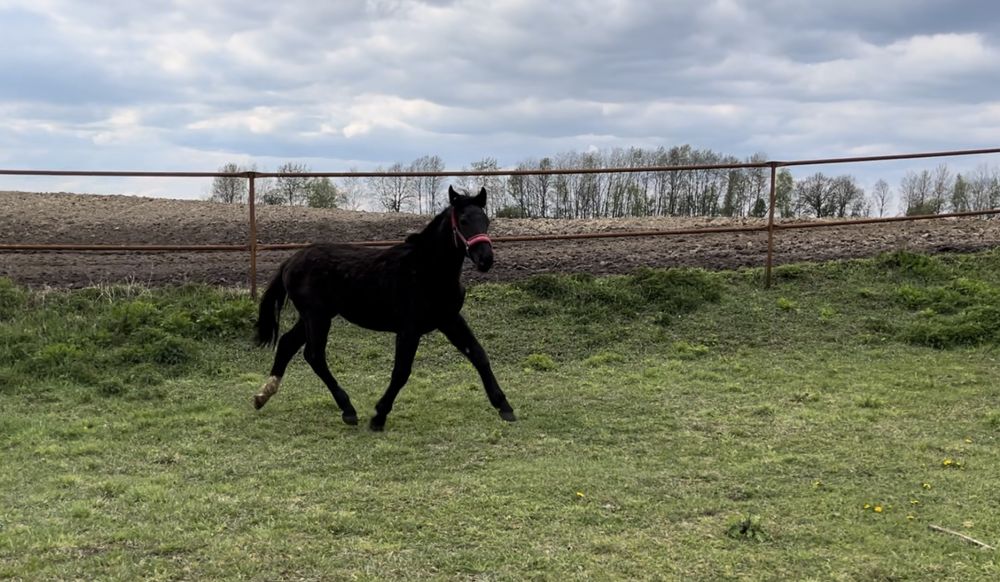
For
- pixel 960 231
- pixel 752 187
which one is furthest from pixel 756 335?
pixel 960 231

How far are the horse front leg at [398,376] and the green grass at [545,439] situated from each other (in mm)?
211

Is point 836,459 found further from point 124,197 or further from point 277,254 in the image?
point 124,197

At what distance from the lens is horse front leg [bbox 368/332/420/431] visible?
5301 millimetres

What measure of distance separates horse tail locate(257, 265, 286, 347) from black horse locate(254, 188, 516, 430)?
318 mm

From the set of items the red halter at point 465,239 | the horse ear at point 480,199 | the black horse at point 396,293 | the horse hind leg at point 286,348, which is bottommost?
the horse hind leg at point 286,348

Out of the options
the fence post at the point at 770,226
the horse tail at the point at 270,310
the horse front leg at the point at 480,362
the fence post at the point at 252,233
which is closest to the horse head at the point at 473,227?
the horse front leg at the point at 480,362

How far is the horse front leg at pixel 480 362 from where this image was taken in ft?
18.1

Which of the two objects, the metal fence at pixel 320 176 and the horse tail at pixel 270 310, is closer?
the horse tail at pixel 270 310

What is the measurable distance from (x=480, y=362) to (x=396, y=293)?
80cm

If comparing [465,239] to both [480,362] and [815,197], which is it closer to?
[480,362]

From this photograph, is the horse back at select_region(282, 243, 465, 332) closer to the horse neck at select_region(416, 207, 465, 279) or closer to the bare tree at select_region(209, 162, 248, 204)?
the horse neck at select_region(416, 207, 465, 279)

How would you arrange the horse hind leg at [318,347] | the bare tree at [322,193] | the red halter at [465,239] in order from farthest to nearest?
the bare tree at [322,193], the horse hind leg at [318,347], the red halter at [465,239]

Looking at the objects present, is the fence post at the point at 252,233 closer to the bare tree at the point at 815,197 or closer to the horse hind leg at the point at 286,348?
the horse hind leg at the point at 286,348

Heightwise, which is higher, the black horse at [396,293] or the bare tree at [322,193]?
the bare tree at [322,193]
